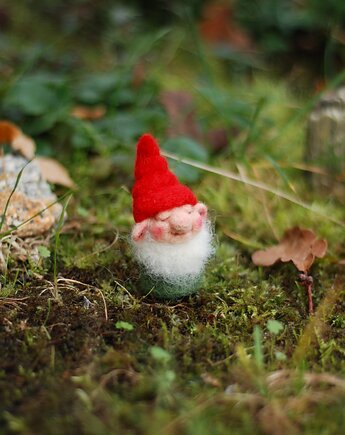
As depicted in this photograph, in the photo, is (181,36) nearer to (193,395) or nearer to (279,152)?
(279,152)

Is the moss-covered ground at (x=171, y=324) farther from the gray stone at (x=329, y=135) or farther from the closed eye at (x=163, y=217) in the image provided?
the closed eye at (x=163, y=217)

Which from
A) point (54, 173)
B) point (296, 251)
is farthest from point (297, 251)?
point (54, 173)

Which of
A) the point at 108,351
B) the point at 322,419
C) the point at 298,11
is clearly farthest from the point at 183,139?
the point at 298,11

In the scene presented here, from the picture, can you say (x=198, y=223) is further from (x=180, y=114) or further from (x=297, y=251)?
(x=180, y=114)

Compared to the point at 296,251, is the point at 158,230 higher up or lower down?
higher up

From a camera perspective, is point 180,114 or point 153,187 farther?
point 180,114

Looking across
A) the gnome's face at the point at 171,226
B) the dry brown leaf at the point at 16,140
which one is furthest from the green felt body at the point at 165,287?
the dry brown leaf at the point at 16,140
